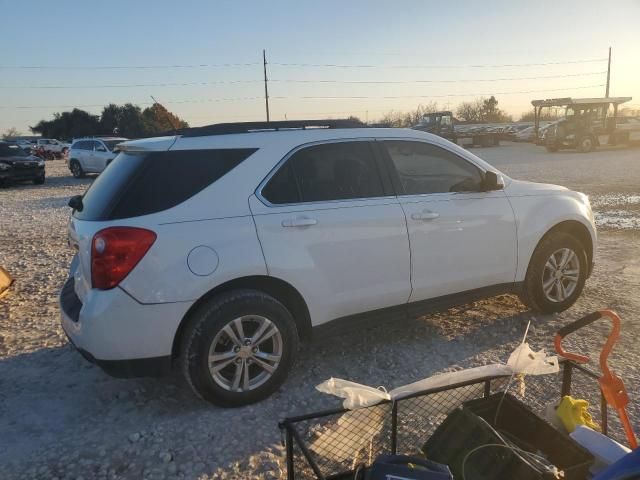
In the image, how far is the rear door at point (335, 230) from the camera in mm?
3391

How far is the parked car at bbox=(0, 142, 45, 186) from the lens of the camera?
60.5ft

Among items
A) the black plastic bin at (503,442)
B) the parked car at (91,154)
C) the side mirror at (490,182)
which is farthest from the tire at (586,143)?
the black plastic bin at (503,442)

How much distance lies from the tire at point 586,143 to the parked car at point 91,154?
22.0 meters

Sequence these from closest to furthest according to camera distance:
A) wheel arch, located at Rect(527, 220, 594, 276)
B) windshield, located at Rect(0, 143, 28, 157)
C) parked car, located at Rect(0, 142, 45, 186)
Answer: wheel arch, located at Rect(527, 220, 594, 276)
parked car, located at Rect(0, 142, 45, 186)
windshield, located at Rect(0, 143, 28, 157)

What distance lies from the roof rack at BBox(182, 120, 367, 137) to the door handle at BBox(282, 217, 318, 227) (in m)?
0.71

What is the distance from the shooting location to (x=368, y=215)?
3.69 meters

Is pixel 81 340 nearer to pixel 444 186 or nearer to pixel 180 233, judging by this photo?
pixel 180 233

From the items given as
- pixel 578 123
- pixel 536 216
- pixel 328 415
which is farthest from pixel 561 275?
pixel 578 123

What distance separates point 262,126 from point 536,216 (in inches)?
97.5

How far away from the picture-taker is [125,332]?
303 centimetres

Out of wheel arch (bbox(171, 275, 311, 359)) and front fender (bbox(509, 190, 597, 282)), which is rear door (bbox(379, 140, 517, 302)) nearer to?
front fender (bbox(509, 190, 597, 282))

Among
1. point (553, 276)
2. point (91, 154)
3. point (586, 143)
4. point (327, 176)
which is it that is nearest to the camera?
point (327, 176)

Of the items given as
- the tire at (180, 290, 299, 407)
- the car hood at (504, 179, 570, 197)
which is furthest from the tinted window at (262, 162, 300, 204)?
the car hood at (504, 179, 570, 197)

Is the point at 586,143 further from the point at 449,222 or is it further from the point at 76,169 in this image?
the point at 449,222
